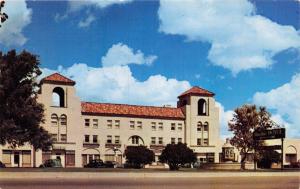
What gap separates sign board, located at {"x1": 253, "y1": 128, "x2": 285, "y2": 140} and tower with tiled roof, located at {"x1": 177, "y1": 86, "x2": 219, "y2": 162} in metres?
27.6

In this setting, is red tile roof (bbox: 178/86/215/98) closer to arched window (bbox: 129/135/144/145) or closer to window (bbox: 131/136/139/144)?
arched window (bbox: 129/135/144/145)

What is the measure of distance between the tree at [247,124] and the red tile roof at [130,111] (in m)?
22.2

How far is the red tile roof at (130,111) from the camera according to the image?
295 feet

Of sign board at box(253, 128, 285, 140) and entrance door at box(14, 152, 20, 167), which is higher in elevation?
sign board at box(253, 128, 285, 140)

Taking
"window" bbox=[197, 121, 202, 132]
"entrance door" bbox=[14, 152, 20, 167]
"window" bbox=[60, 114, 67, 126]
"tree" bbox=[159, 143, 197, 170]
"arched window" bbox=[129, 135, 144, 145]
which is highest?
"window" bbox=[60, 114, 67, 126]

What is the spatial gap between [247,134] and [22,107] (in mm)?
32535

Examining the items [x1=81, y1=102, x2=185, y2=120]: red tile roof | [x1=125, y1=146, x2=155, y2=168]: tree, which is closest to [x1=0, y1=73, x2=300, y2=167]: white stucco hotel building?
[x1=81, y1=102, x2=185, y2=120]: red tile roof

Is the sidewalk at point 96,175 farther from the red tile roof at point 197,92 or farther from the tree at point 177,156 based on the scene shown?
the red tile roof at point 197,92

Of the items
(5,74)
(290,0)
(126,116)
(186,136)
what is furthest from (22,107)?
(186,136)

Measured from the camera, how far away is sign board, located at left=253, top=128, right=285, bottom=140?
61.7m

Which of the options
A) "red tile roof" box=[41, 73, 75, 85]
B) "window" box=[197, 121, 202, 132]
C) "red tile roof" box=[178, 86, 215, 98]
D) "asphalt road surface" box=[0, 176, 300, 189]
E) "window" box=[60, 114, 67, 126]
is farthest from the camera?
"window" box=[197, 121, 202, 132]

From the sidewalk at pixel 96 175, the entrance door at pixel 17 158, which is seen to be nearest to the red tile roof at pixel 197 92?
the entrance door at pixel 17 158

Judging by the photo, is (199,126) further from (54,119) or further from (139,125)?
(54,119)

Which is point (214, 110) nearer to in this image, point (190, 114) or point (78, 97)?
point (190, 114)
